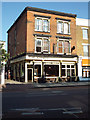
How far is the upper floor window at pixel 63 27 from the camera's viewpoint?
2486cm

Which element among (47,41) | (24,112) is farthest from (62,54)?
(24,112)

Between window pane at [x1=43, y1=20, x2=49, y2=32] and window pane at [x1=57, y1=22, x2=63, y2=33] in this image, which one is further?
window pane at [x1=57, y1=22, x2=63, y2=33]

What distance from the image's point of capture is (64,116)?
614cm

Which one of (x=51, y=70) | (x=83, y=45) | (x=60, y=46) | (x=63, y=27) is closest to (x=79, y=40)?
(x=83, y=45)

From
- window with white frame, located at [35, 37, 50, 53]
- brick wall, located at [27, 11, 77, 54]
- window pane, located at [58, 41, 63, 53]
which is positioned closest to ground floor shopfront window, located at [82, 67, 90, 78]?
brick wall, located at [27, 11, 77, 54]

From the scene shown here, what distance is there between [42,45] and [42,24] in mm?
3456

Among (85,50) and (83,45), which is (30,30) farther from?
(85,50)

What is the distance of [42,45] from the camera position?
23297 mm

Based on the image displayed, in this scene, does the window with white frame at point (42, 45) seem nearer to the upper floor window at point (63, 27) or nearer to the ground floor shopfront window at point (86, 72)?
the upper floor window at point (63, 27)

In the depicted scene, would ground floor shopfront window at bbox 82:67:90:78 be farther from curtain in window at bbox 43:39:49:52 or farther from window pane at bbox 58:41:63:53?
curtain in window at bbox 43:39:49:52

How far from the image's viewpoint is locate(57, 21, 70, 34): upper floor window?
24859mm

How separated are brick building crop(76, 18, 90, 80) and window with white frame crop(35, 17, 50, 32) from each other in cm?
585

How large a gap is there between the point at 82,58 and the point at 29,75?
10.1 meters

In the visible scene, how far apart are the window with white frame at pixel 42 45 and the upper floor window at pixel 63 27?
121 inches
